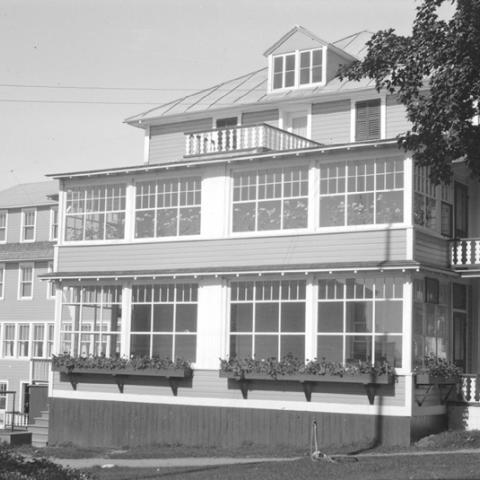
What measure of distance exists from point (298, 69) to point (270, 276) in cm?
933

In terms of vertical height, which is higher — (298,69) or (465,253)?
(298,69)

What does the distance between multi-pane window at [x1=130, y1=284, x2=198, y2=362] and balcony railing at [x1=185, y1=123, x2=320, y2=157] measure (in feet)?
13.5

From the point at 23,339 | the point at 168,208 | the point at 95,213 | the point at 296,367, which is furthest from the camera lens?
the point at 23,339

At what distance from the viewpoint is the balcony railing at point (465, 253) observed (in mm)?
26594

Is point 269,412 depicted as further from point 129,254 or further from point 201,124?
point 201,124

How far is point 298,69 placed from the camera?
33344 mm

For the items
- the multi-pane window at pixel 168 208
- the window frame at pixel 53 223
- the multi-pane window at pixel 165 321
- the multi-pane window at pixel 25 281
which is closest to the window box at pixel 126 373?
the multi-pane window at pixel 165 321

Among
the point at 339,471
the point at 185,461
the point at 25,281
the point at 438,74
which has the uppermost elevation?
the point at 438,74

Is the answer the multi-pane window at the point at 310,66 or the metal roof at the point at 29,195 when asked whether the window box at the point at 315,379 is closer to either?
the multi-pane window at the point at 310,66

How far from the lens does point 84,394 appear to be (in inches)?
1160

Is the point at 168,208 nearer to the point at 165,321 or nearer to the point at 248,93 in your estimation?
the point at 165,321

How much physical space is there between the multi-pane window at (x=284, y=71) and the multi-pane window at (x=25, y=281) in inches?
816

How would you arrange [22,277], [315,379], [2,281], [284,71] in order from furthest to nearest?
[2,281] < [22,277] < [284,71] < [315,379]

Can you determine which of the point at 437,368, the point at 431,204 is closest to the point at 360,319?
the point at 437,368
